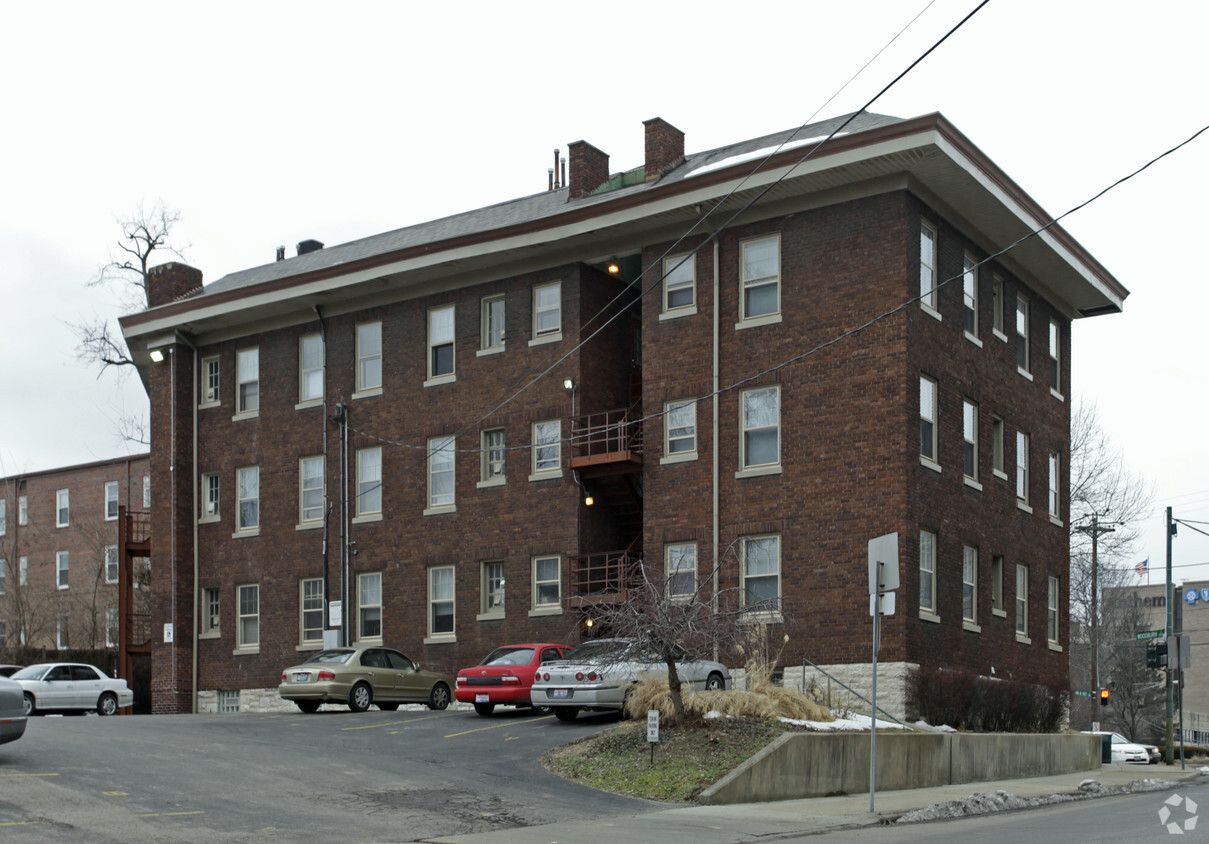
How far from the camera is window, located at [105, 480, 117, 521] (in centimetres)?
6269

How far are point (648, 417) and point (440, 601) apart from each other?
7.71 metres

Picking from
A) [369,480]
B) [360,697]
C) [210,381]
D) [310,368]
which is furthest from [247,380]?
[360,697]

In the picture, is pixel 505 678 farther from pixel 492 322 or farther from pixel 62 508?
pixel 62 508

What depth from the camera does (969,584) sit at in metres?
30.9

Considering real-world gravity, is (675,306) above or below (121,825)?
above

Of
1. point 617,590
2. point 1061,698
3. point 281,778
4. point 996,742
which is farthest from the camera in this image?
point 1061,698

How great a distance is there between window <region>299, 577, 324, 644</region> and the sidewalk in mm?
20093

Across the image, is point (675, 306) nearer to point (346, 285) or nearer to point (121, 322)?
point (346, 285)

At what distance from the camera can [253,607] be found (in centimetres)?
3828

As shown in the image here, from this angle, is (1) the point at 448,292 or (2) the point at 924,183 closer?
(2) the point at 924,183

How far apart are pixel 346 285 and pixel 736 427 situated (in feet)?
38.9

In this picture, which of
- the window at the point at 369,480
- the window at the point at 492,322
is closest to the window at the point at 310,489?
the window at the point at 369,480

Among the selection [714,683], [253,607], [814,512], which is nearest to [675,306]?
[814,512]

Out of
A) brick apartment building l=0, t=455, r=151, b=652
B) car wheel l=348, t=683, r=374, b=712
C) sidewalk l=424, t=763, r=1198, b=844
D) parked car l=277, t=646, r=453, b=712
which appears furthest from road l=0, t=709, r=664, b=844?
brick apartment building l=0, t=455, r=151, b=652
